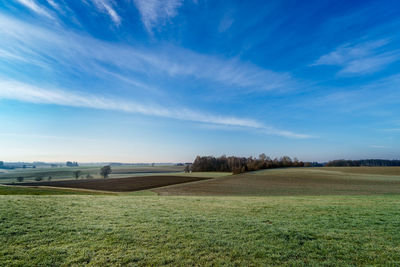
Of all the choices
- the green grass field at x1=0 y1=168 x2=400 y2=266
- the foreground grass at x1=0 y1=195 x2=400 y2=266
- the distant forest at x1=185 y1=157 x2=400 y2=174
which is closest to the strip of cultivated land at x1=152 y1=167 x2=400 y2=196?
the foreground grass at x1=0 y1=195 x2=400 y2=266

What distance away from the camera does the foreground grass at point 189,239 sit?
5.31m

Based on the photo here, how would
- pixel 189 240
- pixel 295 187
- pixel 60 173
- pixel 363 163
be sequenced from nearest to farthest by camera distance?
pixel 189 240
pixel 295 187
pixel 60 173
pixel 363 163

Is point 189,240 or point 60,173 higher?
point 189,240

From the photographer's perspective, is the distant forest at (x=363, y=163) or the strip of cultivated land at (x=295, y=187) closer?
the strip of cultivated land at (x=295, y=187)

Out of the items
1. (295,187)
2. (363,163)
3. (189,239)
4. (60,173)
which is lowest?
(60,173)

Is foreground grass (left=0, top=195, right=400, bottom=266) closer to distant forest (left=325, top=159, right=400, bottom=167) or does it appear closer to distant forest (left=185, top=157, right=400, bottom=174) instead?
distant forest (left=185, top=157, right=400, bottom=174)

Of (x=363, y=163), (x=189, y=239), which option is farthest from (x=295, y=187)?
(x=363, y=163)

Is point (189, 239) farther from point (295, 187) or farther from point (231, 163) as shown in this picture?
point (231, 163)

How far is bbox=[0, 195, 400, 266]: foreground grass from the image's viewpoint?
5.31 metres

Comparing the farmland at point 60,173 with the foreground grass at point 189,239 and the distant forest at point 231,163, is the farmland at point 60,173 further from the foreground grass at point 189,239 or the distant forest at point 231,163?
the foreground grass at point 189,239

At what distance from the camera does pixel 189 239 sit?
6.56m

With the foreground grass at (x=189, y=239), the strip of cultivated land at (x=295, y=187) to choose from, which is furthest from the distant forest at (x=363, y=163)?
the foreground grass at (x=189, y=239)

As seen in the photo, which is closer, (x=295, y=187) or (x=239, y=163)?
(x=295, y=187)

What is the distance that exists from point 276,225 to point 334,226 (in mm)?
2419
